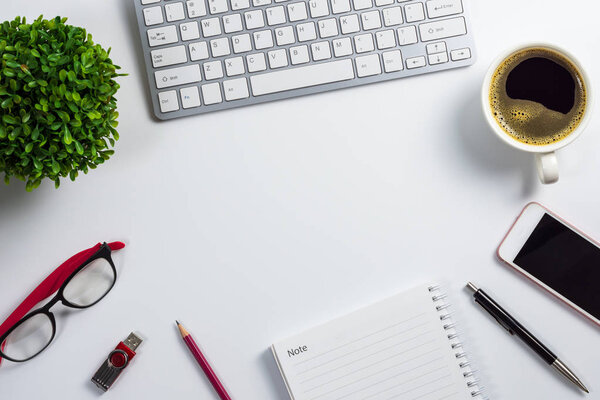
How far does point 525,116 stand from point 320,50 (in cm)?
30

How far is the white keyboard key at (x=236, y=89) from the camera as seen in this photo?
0.79 meters

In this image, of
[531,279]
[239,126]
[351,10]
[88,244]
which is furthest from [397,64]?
[88,244]

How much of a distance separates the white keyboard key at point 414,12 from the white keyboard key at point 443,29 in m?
0.01

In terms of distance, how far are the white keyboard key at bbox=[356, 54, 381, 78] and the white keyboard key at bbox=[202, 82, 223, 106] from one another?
20cm

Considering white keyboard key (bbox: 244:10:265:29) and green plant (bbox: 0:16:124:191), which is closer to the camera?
green plant (bbox: 0:16:124:191)

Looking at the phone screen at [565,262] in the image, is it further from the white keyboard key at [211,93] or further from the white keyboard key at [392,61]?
the white keyboard key at [211,93]

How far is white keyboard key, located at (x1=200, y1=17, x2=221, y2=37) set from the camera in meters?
0.79

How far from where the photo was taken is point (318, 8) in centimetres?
80

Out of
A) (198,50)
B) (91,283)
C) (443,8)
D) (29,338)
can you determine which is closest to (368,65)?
(443,8)

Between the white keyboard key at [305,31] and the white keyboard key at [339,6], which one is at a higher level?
the white keyboard key at [339,6]

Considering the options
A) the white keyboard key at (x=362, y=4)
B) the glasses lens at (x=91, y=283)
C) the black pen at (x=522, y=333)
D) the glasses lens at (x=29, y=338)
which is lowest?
the black pen at (x=522, y=333)

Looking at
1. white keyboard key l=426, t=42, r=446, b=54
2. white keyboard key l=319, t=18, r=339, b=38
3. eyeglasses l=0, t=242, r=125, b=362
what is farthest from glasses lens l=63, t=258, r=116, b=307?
white keyboard key l=426, t=42, r=446, b=54

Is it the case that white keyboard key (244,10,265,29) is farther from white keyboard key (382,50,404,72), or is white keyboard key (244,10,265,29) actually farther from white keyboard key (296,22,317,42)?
white keyboard key (382,50,404,72)

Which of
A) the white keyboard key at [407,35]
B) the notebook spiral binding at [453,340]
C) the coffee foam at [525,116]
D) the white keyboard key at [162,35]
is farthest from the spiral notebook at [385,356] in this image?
the white keyboard key at [162,35]
